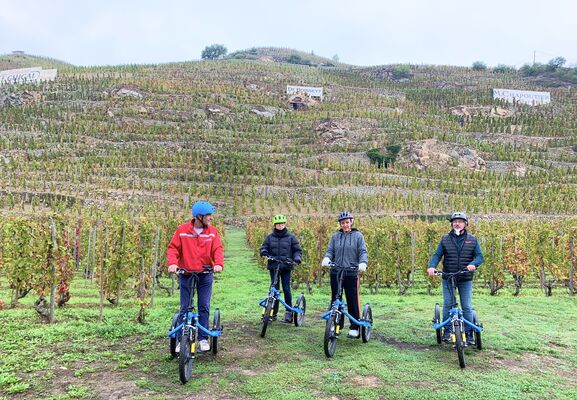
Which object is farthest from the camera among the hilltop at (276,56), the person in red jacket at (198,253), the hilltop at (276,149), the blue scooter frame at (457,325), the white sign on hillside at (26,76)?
the hilltop at (276,56)

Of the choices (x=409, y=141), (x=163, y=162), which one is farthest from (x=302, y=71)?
(x=163, y=162)

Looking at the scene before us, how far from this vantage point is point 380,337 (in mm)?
7496

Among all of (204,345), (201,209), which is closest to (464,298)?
(204,345)

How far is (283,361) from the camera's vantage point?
610cm

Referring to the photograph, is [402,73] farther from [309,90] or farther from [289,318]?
[289,318]

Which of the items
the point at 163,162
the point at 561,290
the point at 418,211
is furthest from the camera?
the point at 163,162

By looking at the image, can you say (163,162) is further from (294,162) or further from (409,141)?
(409,141)

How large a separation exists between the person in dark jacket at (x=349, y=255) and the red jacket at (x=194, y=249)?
174 centimetres

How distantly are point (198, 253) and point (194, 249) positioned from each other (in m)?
0.07

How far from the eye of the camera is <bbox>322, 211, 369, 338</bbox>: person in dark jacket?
6766mm

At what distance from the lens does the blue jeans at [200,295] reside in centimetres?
575

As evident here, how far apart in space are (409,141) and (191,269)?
133 ft

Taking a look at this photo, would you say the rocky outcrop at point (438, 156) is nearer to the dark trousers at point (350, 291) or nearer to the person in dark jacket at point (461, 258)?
the person in dark jacket at point (461, 258)

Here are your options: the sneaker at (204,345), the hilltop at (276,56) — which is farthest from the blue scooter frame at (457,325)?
the hilltop at (276,56)
